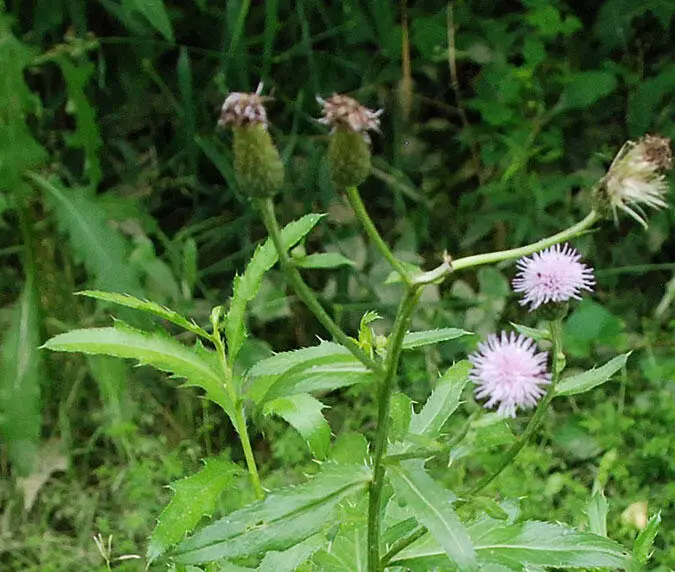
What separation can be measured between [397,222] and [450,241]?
0.11m

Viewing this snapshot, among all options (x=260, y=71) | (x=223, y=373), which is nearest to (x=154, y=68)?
(x=260, y=71)

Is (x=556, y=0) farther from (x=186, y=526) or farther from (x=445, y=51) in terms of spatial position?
(x=186, y=526)

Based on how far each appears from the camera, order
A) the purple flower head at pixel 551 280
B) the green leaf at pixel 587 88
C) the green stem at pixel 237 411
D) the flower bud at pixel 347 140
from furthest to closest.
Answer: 1. the green leaf at pixel 587 88
2. the green stem at pixel 237 411
3. the purple flower head at pixel 551 280
4. the flower bud at pixel 347 140

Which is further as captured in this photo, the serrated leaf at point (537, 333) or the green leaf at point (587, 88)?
the green leaf at point (587, 88)

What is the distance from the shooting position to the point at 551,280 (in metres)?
0.60

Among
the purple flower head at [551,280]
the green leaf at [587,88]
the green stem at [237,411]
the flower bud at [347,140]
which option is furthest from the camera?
the green leaf at [587,88]

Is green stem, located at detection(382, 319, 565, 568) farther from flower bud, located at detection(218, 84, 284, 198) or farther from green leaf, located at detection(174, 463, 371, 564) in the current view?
flower bud, located at detection(218, 84, 284, 198)

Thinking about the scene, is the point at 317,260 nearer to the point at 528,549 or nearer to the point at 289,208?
the point at 528,549

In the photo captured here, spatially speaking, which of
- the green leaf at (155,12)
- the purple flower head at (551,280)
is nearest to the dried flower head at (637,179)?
the purple flower head at (551,280)

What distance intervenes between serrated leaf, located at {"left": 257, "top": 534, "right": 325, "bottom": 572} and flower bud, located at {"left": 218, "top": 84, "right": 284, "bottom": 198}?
0.27m

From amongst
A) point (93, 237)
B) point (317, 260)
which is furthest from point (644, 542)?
point (93, 237)

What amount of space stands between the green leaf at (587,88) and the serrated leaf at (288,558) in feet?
3.74

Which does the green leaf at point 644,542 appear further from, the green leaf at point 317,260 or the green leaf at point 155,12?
the green leaf at point 155,12

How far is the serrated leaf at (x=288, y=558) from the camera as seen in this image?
632mm
